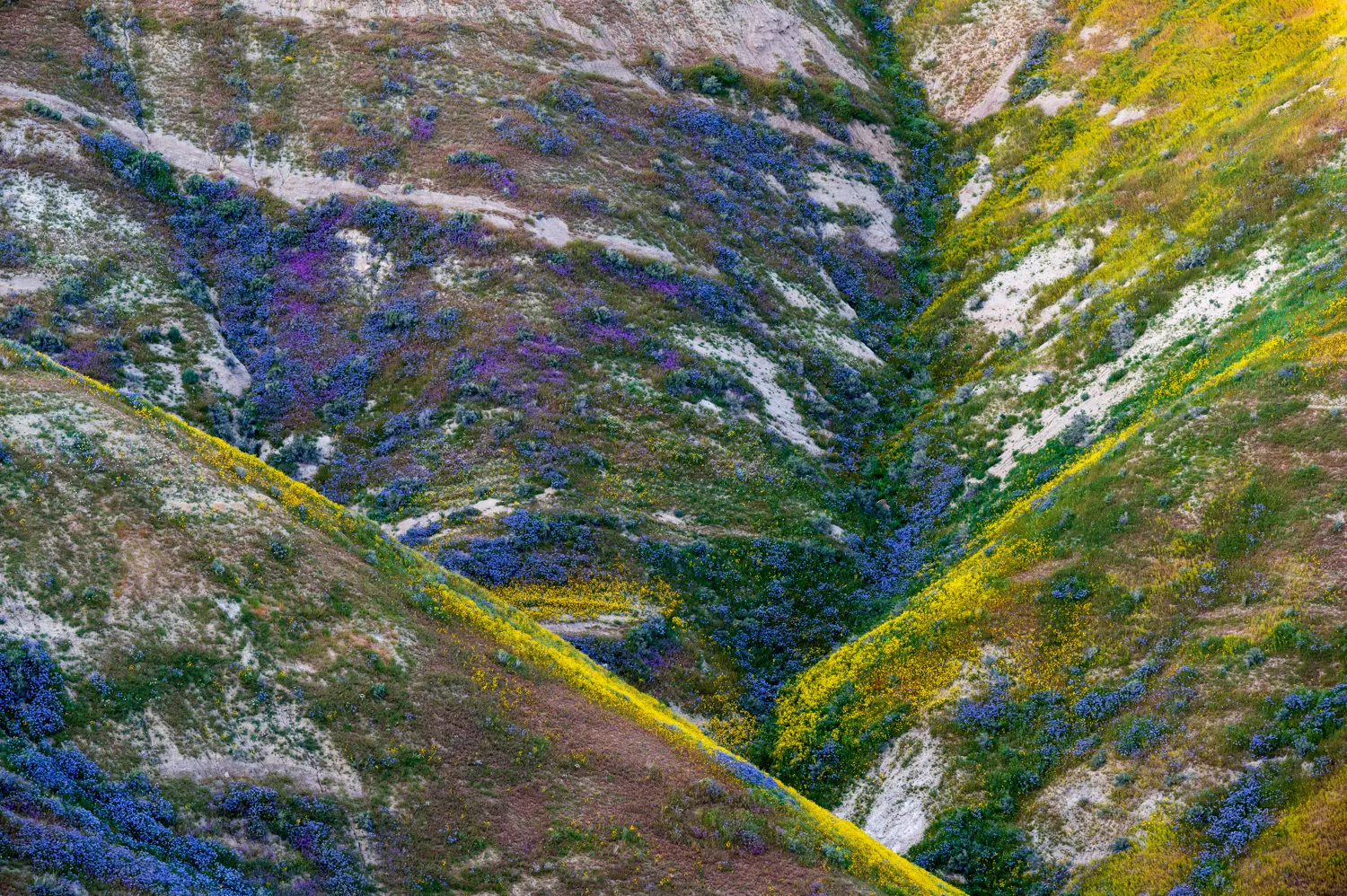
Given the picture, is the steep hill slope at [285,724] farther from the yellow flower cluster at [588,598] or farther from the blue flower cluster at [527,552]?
the blue flower cluster at [527,552]

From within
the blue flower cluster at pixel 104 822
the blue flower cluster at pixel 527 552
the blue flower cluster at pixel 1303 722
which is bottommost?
A: the blue flower cluster at pixel 104 822

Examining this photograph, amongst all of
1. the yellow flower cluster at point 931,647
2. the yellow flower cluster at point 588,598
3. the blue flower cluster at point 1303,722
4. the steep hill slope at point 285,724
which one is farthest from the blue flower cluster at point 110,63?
the blue flower cluster at point 1303,722

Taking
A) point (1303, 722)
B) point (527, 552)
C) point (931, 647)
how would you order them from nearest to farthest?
point (1303, 722) → point (931, 647) → point (527, 552)

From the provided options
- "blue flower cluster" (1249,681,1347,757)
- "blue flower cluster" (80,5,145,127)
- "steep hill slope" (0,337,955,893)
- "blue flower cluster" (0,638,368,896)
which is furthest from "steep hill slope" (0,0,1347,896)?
"blue flower cluster" (0,638,368,896)

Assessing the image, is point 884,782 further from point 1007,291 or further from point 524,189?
point 524,189

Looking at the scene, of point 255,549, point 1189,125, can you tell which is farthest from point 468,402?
point 1189,125

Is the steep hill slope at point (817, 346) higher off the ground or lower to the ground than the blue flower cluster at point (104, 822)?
higher

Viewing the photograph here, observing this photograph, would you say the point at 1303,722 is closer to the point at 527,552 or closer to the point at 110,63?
the point at 527,552

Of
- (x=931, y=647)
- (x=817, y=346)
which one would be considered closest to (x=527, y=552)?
(x=931, y=647)

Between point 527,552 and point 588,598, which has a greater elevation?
point 527,552

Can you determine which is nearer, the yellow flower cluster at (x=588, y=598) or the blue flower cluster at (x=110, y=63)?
the yellow flower cluster at (x=588, y=598)

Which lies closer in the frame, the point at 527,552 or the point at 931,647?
the point at 931,647
